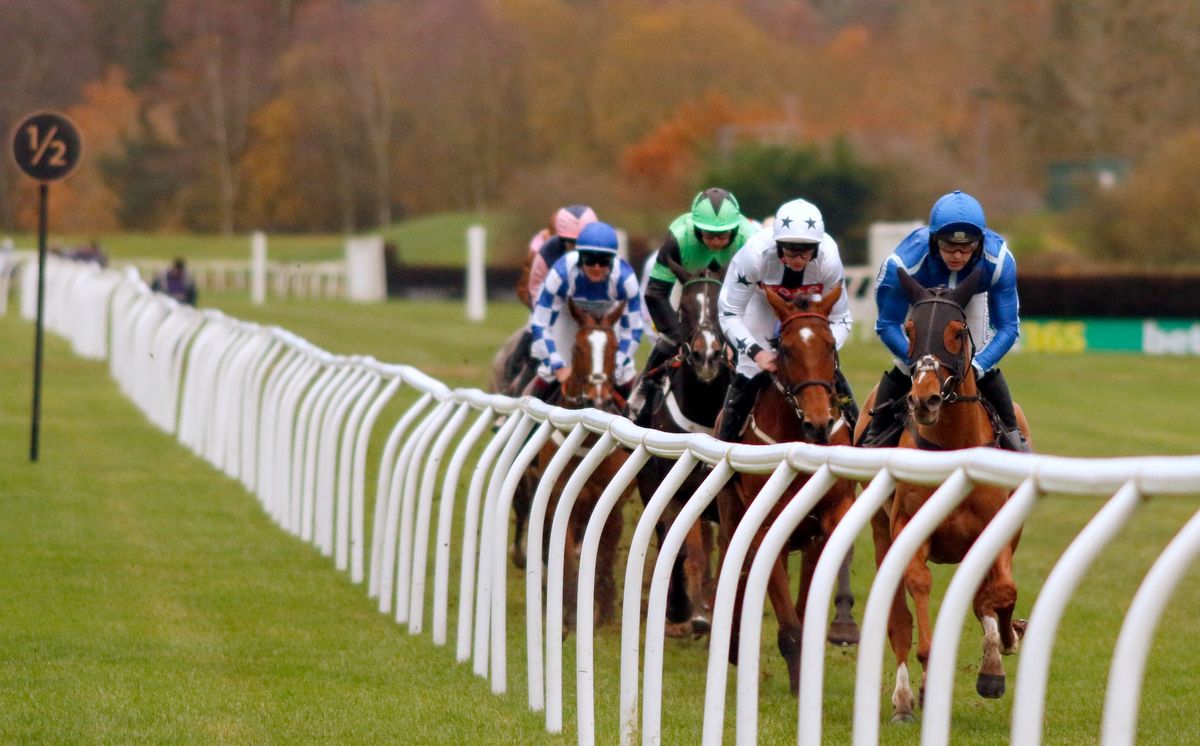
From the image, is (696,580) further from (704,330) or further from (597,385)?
(704,330)

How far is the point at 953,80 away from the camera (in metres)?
62.1

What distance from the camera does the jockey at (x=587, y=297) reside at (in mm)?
8234

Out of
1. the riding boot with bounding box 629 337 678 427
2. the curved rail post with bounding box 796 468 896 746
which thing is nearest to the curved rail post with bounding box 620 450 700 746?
the curved rail post with bounding box 796 468 896 746

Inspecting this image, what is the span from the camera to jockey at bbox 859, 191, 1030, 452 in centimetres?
640

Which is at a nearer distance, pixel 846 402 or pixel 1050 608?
pixel 1050 608

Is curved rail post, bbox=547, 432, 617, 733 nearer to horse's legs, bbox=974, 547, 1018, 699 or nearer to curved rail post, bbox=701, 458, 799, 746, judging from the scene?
curved rail post, bbox=701, 458, 799, 746

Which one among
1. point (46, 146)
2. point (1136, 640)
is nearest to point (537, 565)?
point (1136, 640)

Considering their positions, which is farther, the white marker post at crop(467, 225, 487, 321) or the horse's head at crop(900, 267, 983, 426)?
the white marker post at crop(467, 225, 487, 321)

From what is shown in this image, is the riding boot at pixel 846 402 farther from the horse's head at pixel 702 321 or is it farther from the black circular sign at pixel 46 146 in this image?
the black circular sign at pixel 46 146

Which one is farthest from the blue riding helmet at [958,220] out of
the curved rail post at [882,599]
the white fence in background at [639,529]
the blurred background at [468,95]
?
the blurred background at [468,95]

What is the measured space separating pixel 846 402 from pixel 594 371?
1.39 metres

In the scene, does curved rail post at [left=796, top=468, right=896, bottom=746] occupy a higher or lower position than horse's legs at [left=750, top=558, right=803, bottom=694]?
higher

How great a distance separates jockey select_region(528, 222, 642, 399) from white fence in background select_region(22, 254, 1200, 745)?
0.57 m

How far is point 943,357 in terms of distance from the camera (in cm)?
609
